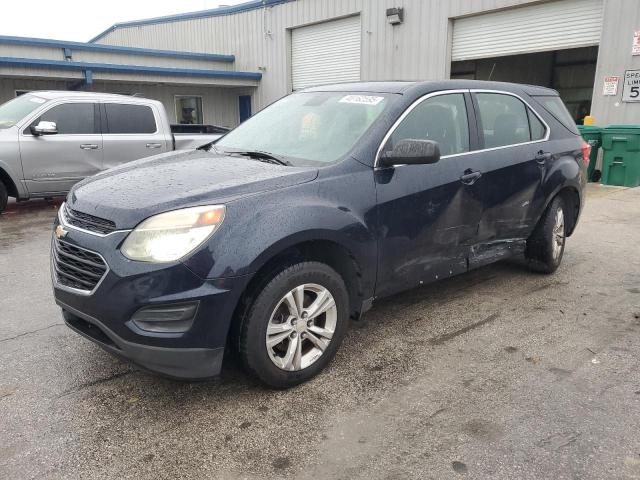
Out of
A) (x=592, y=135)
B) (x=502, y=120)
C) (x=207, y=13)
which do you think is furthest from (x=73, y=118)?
(x=207, y=13)

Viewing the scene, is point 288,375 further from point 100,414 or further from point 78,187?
point 78,187

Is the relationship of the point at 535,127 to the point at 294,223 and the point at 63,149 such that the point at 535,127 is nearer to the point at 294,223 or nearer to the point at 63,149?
the point at 294,223

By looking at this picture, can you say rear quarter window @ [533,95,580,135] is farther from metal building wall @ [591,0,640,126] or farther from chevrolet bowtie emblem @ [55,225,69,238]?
metal building wall @ [591,0,640,126]

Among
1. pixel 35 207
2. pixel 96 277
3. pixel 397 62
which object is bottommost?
pixel 35 207

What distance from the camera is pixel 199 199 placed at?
9.02ft

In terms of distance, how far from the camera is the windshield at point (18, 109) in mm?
8030

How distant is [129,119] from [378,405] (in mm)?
7559

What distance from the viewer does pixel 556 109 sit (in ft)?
16.9

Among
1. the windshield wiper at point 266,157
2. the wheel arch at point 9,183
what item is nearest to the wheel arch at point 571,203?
the windshield wiper at point 266,157

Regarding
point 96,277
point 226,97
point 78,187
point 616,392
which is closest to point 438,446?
point 616,392

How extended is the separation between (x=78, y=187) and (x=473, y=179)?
2.73 m

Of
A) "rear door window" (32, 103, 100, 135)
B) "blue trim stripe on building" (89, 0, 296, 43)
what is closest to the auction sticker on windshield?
"rear door window" (32, 103, 100, 135)

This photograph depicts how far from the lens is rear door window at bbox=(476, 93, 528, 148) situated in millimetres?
4246

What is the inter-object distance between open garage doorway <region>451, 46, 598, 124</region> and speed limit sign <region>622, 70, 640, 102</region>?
11.3m
